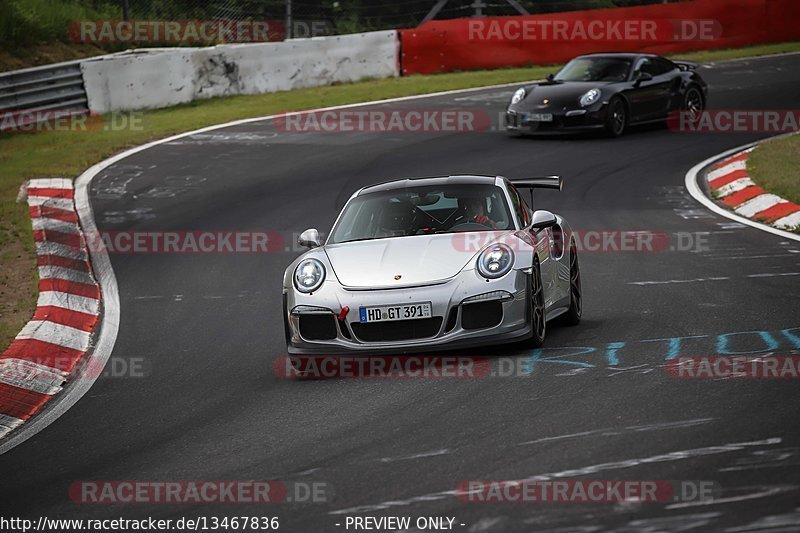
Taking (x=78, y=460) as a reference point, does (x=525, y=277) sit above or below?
above

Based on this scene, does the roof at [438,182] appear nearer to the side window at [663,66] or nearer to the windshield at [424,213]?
the windshield at [424,213]

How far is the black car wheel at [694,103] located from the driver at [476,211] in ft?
43.1

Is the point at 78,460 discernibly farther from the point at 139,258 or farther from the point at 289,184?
the point at 289,184

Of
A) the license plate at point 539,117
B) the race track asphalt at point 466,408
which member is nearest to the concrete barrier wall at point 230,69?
the license plate at point 539,117

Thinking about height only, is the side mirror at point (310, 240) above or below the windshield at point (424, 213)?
below

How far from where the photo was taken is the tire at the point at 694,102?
69.8 ft

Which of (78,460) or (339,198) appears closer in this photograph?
(78,460)

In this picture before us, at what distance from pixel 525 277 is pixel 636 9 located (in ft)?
76.8

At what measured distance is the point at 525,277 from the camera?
312 inches

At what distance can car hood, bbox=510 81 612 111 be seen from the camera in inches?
775

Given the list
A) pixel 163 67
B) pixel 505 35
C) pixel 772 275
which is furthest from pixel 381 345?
pixel 505 35

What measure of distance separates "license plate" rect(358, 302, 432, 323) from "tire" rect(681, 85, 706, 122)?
48.1 feet

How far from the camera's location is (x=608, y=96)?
1981 cm

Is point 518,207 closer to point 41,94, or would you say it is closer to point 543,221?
point 543,221
